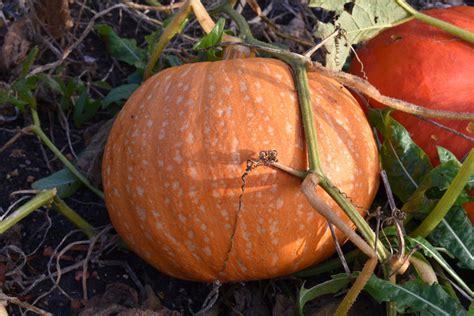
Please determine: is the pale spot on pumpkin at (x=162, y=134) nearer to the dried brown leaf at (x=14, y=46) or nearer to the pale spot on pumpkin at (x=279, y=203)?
the pale spot on pumpkin at (x=279, y=203)

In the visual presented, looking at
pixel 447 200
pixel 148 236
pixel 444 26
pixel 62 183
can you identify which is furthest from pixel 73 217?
pixel 444 26

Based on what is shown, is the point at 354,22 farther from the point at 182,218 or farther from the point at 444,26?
the point at 182,218

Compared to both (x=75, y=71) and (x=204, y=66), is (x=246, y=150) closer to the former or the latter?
(x=204, y=66)

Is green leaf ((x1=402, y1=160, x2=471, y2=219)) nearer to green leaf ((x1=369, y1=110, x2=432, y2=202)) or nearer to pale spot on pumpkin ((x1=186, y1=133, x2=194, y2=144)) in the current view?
green leaf ((x1=369, y1=110, x2=432, y2=202))

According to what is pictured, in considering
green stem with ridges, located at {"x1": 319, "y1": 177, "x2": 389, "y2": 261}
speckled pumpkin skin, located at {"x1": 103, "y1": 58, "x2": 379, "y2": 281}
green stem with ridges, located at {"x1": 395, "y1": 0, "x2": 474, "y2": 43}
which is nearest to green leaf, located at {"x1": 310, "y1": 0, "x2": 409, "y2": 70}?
green stem with ridges, located at {"x1": 395, "y1": 0, "x2": 474, "y2": 43}

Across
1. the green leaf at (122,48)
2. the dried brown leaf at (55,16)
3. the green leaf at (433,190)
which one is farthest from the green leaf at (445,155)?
the dried brown leaf at (55,16)

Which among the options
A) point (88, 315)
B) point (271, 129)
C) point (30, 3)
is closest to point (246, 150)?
point (271, 129)
